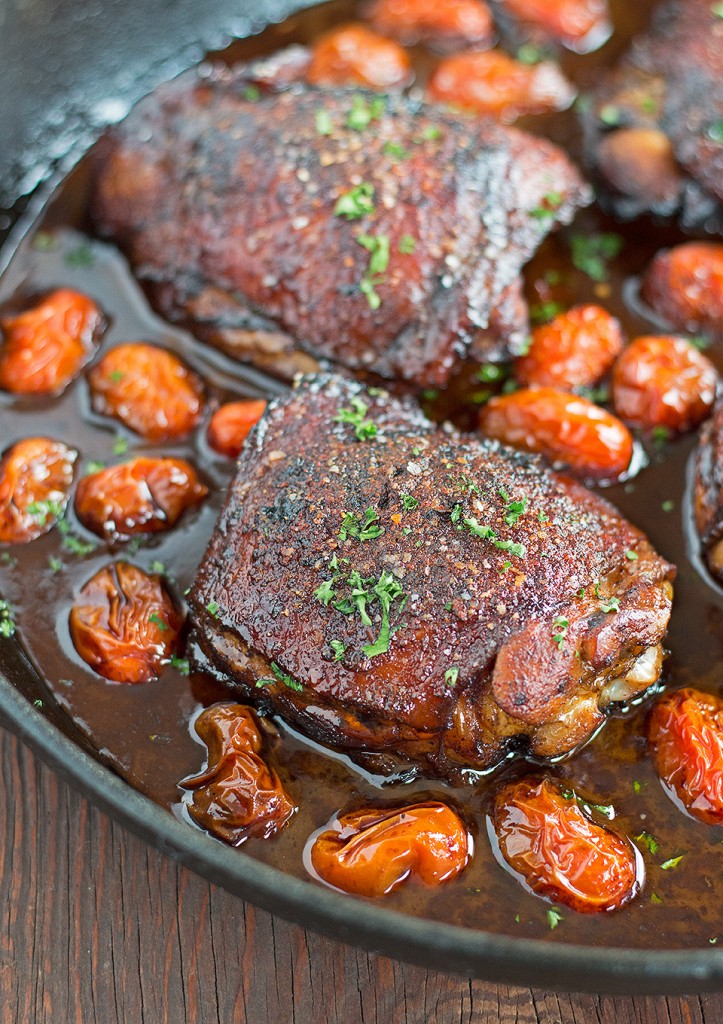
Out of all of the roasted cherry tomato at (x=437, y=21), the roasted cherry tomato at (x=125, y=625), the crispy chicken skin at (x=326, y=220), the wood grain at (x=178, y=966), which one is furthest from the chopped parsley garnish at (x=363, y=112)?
the wood grain at (x=178, y=966)

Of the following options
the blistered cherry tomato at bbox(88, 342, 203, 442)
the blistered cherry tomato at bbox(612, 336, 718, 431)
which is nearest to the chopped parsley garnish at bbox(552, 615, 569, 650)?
the blistered cherry tomato at bbox(612, 336, 718, 431)

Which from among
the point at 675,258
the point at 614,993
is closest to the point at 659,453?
the point at 675,258

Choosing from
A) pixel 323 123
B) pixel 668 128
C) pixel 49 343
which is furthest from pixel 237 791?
pixel 668 128

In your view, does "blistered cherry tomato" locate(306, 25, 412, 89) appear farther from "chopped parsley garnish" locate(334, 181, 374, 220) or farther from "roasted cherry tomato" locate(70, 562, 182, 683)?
"roasted cherry tomato" locate(70, 562, 182, 683)

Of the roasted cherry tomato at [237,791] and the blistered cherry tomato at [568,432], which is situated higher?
the roasted cherry tomato at [237,791]

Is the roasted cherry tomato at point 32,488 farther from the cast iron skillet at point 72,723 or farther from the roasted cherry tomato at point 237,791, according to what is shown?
the roasted cherry tomato at point 237,791

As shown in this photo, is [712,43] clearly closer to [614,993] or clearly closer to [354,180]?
[354,180]

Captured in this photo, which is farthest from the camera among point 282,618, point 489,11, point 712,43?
point 489,11
